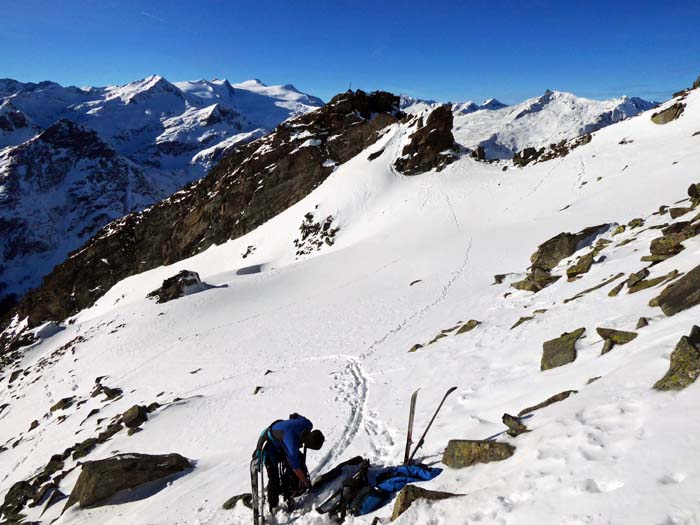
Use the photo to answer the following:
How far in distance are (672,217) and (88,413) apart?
29841 millimetres

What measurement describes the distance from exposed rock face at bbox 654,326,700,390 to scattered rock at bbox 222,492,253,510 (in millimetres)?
7345

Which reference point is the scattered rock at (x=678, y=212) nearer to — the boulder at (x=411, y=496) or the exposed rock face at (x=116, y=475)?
the boulder at (x=411, y=496)

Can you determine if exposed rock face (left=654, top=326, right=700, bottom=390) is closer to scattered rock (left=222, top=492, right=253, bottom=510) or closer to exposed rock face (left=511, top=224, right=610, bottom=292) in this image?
scattered rock (left=222, top=492, right=253, bottom=510)

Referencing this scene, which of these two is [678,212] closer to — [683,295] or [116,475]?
[683,295]

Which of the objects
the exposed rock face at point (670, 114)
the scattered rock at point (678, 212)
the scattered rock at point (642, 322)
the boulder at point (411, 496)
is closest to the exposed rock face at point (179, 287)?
the scattered rock at point (678, 212)

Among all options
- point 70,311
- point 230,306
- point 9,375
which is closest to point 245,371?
point 230,306

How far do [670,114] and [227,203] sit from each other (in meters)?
59.5

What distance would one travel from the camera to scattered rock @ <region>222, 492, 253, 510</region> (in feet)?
27.3

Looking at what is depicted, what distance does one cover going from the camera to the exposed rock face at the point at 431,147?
54875 millimetres

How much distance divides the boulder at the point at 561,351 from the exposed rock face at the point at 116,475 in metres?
10.2

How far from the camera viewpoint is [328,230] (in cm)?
5234

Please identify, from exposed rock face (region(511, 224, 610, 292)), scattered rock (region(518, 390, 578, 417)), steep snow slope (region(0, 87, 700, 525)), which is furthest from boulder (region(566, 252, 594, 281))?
scattered rock (region(518, 390, 578, 417))

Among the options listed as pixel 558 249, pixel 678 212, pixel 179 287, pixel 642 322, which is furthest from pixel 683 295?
pixel 179 287

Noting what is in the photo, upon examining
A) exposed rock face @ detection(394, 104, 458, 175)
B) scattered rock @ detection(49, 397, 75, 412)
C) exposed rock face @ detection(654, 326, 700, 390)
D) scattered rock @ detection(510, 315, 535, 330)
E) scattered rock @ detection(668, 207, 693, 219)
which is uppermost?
exposed rock face @ detection(394, 104, 458, 175)
